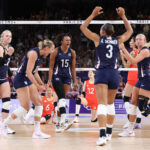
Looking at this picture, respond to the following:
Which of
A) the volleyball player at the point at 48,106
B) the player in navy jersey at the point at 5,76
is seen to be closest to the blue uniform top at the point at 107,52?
the player in navy jersey at the point at 5,76

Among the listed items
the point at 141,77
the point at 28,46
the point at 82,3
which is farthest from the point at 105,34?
the point at 82,3

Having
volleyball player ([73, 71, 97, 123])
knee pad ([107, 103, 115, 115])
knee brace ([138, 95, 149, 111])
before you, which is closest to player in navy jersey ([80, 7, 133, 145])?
knee pad ([107, 103, 115, 115])

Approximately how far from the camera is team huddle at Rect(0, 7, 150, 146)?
472cm

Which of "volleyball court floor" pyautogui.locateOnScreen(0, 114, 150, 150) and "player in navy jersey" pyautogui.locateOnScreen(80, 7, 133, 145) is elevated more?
"player in navy jersey" pyautogui.locateOnScreen(80, 7, 133, 145)

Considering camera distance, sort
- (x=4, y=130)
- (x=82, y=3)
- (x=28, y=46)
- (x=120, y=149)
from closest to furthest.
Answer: (x=120, y=149) → (x=4, y=130) → (x=28, y=46) → (x=82, y=3)

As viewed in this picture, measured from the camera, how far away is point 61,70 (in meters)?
6.19

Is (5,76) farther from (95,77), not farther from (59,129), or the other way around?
(95,77)

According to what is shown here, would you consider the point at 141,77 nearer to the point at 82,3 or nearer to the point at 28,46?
the point at 28,46

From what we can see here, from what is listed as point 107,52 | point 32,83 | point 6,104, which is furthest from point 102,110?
point 6,104

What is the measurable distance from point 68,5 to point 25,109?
11.1 meters

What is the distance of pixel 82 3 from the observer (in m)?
15.4

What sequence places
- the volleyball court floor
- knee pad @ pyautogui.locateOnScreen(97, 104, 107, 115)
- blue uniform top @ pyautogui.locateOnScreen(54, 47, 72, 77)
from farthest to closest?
blue uniform top @ pyautogui.locateOnScreen(54, 47, 72, 77), knee pad @ pyautogui.locateOnScreen(97, 104, 107, 115), the volleyball court floor

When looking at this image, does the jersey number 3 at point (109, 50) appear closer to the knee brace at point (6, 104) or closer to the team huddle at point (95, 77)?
the team huddle at point (95, 77)

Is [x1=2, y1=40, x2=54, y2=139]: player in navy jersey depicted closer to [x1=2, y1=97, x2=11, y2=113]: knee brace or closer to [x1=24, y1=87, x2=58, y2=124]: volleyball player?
[x1=2, y1=97, x2=11, y2=113]: knee brace
